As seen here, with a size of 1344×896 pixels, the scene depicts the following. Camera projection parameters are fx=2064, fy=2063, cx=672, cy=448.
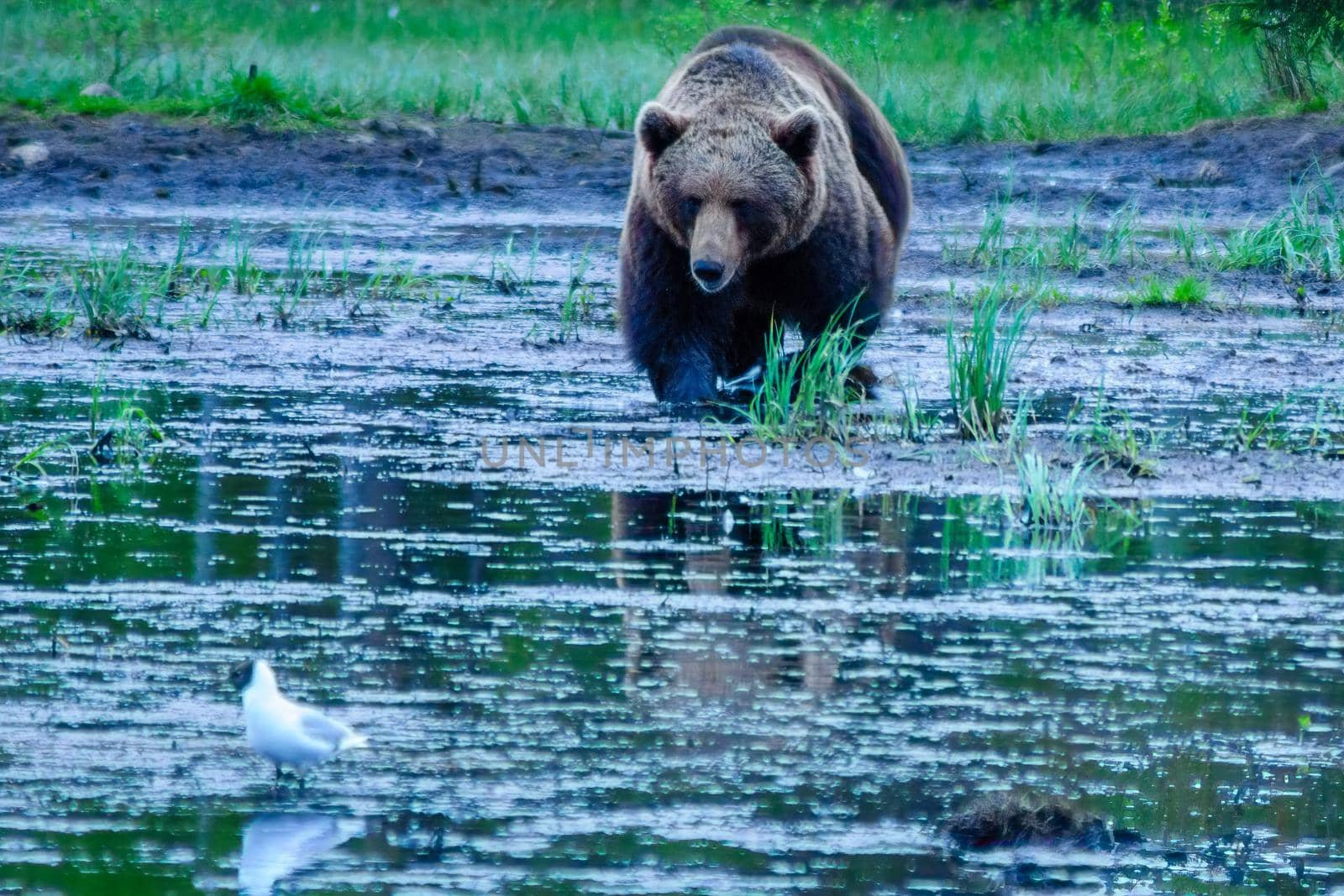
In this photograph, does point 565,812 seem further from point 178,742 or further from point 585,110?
point 585,110

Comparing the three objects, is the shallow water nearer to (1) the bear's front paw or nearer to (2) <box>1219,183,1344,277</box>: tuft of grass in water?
(1) the bear's front paw

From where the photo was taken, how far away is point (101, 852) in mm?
3389

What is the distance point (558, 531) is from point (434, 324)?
4.32 meters

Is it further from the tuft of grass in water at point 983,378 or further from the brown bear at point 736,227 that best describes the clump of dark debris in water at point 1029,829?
the brown bear at point 736,227

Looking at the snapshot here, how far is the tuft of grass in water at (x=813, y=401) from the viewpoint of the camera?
7227 millimetres

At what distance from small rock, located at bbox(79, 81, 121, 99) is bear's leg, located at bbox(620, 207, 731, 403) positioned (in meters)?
9.83

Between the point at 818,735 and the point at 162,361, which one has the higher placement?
the point at 162,361

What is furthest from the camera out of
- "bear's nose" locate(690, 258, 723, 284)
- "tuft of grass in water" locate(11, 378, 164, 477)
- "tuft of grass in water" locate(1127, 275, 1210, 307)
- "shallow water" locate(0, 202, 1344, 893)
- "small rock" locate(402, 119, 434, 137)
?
"small rock" locate(402, 119, 434, 137)

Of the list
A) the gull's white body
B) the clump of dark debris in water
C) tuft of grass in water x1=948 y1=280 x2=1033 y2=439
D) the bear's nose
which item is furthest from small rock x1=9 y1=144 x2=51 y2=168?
the clump of dark debris in water

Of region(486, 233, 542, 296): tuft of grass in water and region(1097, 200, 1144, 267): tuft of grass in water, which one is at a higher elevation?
region(1097, 200, 1144, 267): tuft of grass in water

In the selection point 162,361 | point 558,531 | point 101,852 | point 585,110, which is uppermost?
point 585,110

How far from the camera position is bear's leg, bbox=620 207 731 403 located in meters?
8.23

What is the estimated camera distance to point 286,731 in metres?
3.65

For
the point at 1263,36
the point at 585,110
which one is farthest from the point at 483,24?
the point at 1263,36
